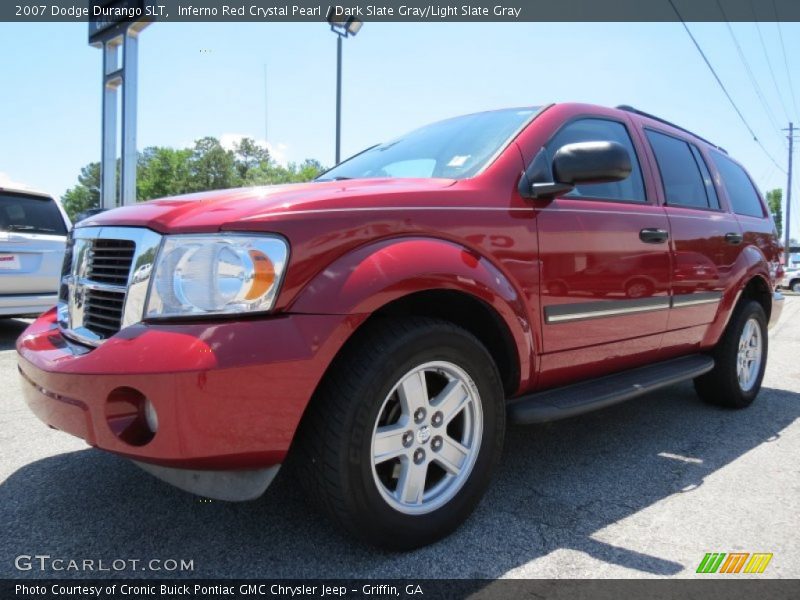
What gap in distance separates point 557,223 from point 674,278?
3.63ft

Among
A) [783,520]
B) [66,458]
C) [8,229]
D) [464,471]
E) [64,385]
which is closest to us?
[64,385]

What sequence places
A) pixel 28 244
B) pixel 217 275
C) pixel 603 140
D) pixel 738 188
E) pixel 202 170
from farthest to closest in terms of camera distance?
pixel 202 170 < pixel 28 244 < pixel 738 188 < pixel 603 140 < pixel 217 275

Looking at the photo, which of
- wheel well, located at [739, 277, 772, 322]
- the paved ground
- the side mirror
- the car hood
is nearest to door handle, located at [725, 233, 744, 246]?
wheel well, located at [739, 277, 772, 322]

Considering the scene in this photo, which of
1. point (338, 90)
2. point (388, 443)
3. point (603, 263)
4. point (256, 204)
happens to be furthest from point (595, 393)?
point (338, 90)

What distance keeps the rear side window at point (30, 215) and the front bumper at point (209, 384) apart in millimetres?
5144

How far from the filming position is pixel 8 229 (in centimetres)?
587

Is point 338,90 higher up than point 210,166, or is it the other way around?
point 210,166

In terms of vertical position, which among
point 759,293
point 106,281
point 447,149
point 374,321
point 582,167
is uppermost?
point 447,149

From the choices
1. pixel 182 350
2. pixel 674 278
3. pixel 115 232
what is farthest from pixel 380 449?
pixel 674 278

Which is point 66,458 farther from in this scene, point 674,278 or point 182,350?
point 674,278

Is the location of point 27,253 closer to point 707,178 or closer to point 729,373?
point 707,178

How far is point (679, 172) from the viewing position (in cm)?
362

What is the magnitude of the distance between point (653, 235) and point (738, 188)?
76.5 inches

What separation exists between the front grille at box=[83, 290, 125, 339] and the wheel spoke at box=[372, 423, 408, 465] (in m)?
0.90
